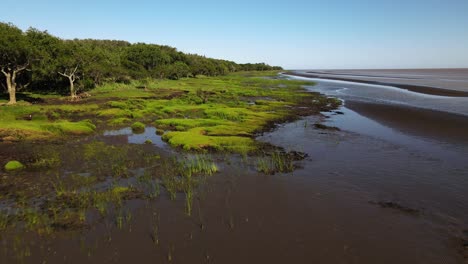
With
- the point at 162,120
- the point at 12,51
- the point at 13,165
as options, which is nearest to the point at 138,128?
the point at 162,120

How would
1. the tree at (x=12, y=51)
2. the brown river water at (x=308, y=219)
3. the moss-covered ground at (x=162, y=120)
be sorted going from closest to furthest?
1. the brown river water at (x=308, y=219)
2. the moss-covered ground at (x=162, y=120)
3. the tree at (x=12, y=51)

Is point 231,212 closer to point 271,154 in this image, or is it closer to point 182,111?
point 271,154

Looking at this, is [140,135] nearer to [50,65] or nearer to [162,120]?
[162,120]

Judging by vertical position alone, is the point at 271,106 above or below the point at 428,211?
above

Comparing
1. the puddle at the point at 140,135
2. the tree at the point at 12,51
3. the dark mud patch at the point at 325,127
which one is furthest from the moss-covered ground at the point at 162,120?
the tree at the point at 12,51

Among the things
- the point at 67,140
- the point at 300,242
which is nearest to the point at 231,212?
the point at 300,242

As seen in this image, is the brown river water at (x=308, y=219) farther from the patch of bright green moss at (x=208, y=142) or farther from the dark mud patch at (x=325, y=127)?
the dark mud patch at (x=325, y=127)

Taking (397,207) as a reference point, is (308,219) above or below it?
below

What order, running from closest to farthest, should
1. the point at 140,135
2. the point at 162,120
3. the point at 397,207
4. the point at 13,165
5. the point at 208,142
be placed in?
the point at 397,207 < the point at 13,165 < the point at 208,142 < the point at 140,135 < the point at 162,120
